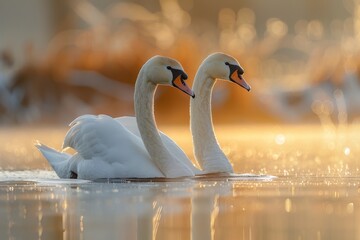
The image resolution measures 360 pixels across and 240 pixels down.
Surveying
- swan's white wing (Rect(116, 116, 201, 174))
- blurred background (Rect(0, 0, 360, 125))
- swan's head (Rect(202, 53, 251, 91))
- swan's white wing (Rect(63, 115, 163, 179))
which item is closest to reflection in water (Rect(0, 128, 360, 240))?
swan's white wing (Rect(63, 115, 163, 179))

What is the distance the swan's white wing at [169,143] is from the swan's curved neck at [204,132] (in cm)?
22

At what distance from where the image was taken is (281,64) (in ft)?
83.9

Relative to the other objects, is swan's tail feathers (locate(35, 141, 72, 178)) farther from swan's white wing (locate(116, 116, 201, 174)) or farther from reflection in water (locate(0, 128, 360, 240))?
swan's white wing (locate(116, 116, 201, 174))

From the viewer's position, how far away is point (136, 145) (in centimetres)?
1073

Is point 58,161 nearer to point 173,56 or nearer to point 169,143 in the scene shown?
point 169,143

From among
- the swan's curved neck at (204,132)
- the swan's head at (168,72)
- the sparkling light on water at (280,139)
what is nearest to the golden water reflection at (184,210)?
the swan's curved neck at (204,132)

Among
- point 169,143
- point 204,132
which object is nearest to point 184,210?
point 169,143

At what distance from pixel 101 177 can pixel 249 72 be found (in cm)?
1161

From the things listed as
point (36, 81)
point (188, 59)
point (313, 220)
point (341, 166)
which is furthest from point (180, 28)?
point (313, 220)

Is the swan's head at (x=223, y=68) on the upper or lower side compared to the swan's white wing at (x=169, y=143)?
upper

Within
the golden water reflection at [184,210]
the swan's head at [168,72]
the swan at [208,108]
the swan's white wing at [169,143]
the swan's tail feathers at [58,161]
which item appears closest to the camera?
the golden water reflection at [184,210]

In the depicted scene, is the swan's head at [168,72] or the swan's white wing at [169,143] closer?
the swan's head at [168,72]

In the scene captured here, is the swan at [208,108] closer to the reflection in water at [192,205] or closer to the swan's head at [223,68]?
the swan's head at [223,68]

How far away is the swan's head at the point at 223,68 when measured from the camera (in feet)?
36.9
